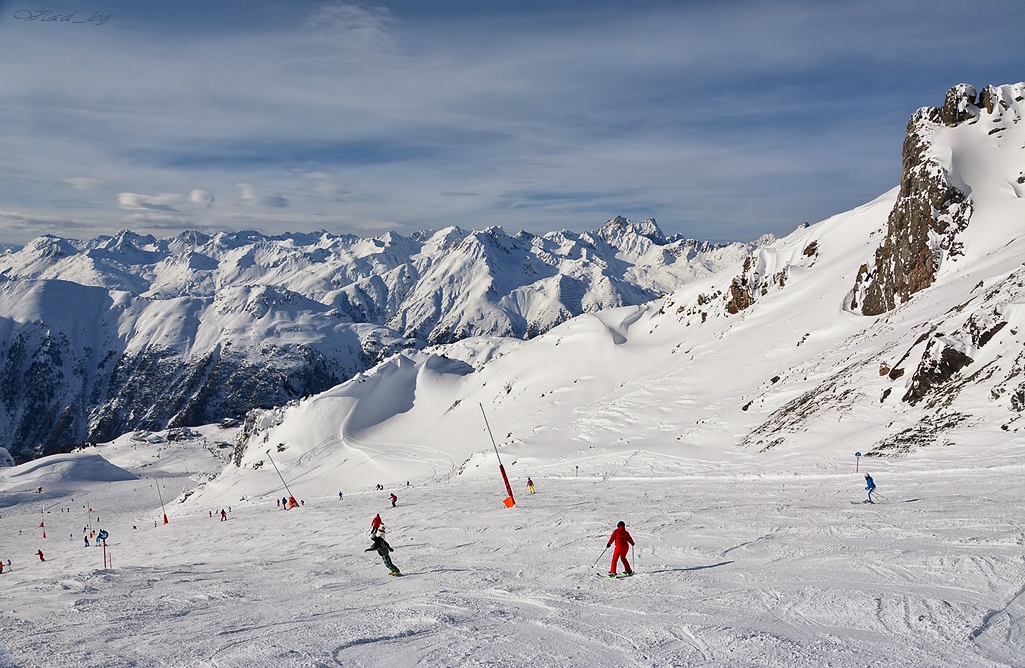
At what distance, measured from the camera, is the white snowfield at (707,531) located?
34.2ft

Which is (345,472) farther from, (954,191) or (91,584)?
(954,191)

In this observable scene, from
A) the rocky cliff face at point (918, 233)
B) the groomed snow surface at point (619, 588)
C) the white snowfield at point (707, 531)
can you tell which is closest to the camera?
the groomed snow surface at point (619, 588)

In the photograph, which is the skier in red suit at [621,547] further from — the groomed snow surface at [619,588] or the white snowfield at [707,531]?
the white snowfield at [707,531]

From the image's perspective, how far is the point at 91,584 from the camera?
16.7 metres

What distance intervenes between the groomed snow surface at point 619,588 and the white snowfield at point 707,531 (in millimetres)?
79

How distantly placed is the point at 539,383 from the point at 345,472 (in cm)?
2475

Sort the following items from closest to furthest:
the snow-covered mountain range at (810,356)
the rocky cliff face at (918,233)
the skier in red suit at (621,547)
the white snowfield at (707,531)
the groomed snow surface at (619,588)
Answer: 1. the groomed snow surface at (619,588)
2. the white snowfield at (707,531)
3. the skier in red suit at (621,547)
4. the snow-covered mountain range at (810,356)
5. the rocky cliff face at (918,233)

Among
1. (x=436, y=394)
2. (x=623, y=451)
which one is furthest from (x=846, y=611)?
(x=436, y=394)

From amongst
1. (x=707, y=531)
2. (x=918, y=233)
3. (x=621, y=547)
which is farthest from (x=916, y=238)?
(x=621, y=547)

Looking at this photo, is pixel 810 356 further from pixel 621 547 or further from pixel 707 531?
pixel 621 547

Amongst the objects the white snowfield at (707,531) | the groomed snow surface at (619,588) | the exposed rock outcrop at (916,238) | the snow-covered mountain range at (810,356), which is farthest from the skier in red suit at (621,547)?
the exposed rock outcrop at (916,238)

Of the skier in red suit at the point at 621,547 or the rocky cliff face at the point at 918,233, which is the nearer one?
the skier in red suit at the point at 621,547

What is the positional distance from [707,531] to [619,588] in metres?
→ 5.38

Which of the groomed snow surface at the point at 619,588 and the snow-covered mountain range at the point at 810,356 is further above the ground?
the snow-covered mountain range at the point at 810,356
